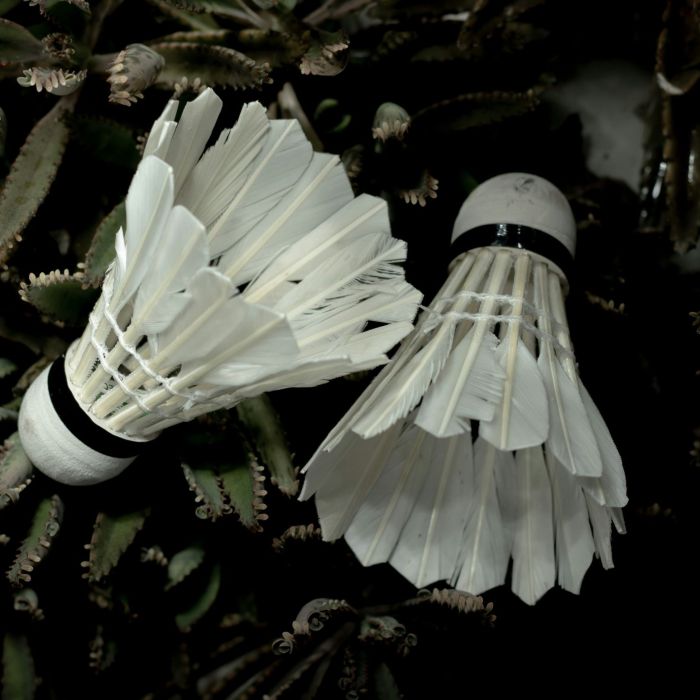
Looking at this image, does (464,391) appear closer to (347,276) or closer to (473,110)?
(347,276)

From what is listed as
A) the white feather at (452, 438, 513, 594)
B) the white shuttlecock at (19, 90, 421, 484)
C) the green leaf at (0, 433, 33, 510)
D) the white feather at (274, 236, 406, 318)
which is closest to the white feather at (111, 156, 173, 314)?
the white shuttlecock at (19, 90, 421, 484)

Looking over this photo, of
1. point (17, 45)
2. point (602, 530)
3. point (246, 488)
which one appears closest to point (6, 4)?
point (17, 45)

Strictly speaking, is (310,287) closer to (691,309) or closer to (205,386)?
(205,386)

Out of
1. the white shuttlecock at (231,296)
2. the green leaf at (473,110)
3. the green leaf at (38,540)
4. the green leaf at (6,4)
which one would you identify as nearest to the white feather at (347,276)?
the white shuttlecock at (231,296)

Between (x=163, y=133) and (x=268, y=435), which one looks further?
(x=268, y=435)

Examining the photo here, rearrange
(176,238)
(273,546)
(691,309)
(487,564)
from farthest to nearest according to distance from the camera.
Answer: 1. (691,309)
2. (273,546)
3. (487,564)
4. (176,238)

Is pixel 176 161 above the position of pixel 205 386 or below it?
above

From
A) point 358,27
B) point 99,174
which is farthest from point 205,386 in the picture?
point 358,27
